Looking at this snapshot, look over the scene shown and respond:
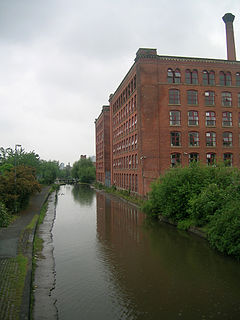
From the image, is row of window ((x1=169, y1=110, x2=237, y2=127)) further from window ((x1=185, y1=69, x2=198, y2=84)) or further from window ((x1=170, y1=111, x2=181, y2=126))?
window ((x1=185, y1=69, x2=198, y2=84))

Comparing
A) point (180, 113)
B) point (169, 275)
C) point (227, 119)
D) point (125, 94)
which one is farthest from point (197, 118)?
point (169, 275)

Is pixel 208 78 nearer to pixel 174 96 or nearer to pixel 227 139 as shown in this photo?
pixel 174 96

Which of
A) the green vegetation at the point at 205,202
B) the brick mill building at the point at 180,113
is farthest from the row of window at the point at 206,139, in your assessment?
the green vegetation at the point at 205,202

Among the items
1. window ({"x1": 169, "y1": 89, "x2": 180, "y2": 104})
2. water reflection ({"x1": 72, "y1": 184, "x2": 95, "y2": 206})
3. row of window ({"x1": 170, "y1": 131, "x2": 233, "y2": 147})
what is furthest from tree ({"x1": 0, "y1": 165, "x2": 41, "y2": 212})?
window ({"x1": 169, "y1": 89, "x2": 180, "y2": 104})

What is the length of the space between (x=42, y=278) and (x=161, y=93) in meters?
29.6

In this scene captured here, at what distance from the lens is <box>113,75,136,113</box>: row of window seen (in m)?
39.2

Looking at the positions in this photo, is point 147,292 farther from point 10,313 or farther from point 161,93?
point 161,93

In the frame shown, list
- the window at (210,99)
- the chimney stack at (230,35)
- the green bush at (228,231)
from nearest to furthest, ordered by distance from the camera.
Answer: the green bush at (228,231) < the window at (210,99) < the chimney stack at (230,35)

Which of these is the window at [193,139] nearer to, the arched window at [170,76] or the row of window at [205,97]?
the row of window at [205,97]

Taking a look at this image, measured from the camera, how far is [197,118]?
37.2m

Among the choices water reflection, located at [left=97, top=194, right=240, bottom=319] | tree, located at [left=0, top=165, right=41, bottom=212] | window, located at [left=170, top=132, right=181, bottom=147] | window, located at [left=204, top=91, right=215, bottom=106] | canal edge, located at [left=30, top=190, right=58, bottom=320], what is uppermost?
window, located at [left=204, top=91, right=215, bottom=106]

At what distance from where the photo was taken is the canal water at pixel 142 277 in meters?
8.73

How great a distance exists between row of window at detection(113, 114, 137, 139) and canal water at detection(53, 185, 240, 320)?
22.2 m

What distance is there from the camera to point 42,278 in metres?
11.2
